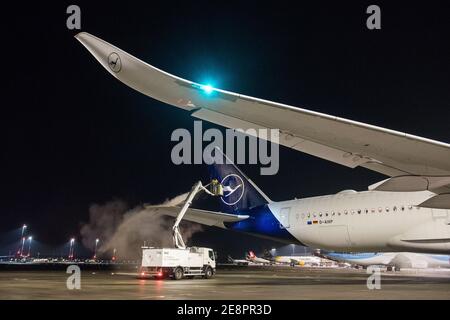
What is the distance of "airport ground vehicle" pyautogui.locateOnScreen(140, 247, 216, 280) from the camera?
28.7 meters

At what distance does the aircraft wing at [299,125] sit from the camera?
859 centimetres

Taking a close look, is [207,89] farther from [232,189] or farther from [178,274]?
[232,189]

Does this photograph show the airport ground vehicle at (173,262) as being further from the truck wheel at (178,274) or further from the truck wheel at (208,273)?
the truck wheel at (208,273)

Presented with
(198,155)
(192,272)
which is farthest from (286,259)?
(198,155)

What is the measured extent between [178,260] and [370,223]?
39.8 ft

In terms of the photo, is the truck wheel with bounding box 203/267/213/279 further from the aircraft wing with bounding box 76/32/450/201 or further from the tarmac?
the aircraft wing with bounding box 76/32/450/201

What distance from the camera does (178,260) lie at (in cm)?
2919

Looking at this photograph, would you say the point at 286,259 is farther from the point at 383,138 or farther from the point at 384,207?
the point at 383,138

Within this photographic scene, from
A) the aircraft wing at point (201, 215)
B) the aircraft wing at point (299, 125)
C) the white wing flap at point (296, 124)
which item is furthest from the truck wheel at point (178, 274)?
the white wing flap at point (296, 124)

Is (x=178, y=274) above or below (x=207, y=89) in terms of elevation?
below

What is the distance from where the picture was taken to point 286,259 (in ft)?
401

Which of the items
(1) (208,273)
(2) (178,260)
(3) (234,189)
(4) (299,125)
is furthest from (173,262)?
(4) (299,125)

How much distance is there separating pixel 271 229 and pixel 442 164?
22388 mm

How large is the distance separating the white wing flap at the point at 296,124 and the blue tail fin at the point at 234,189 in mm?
25490
